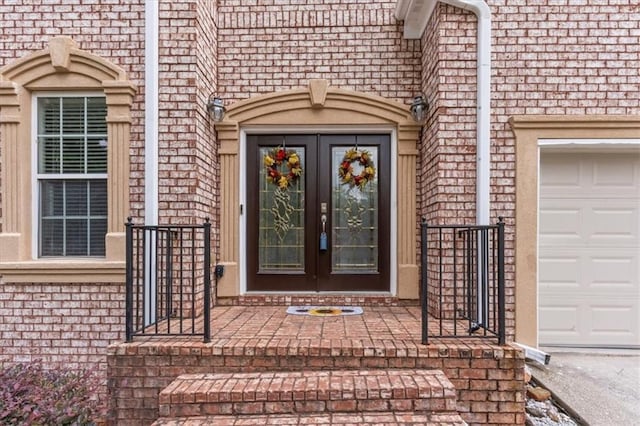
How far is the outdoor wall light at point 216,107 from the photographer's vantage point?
13.4 feet

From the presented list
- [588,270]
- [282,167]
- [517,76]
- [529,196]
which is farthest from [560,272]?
[282,167]

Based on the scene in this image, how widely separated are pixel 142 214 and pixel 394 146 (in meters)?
2.52

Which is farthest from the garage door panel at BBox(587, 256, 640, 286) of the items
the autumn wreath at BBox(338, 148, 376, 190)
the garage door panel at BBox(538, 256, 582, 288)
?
the autumn wreath at BBox(338, 148, 376, 190)

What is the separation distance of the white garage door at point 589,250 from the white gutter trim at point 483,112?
681 mm

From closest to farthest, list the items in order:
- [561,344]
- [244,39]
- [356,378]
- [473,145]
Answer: [356,378], [473,145], [561,344], [244,39]

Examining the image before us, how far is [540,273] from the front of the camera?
3.98m

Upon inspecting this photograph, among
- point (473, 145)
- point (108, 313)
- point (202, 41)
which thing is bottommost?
point (108, 313)

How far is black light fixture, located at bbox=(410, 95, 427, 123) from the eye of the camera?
4.05 m

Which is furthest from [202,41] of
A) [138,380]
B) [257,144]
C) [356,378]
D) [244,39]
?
[356,378]

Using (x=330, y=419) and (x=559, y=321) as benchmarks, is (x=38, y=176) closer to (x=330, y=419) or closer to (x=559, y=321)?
(x=330, y=419)

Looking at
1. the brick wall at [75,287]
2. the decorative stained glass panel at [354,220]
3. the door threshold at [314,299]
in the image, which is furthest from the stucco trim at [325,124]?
the brick wall at [75,287]

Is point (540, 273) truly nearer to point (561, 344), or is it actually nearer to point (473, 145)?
point (561, 344)

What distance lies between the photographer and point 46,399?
261cm

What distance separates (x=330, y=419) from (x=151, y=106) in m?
2.95
